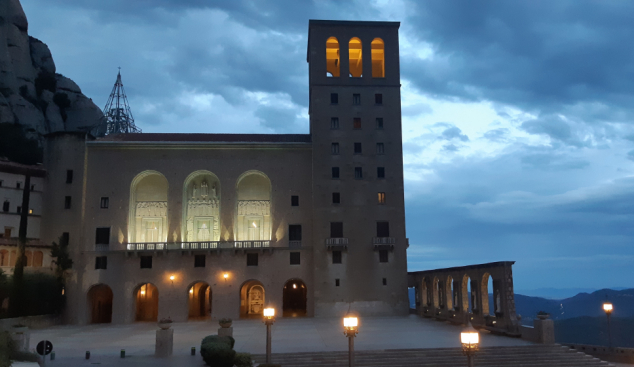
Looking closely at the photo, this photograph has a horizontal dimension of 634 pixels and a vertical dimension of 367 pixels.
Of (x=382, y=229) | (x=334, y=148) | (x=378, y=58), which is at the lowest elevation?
(x=382, y=229)

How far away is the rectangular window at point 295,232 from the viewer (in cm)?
4716

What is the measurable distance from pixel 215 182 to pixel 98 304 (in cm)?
1644

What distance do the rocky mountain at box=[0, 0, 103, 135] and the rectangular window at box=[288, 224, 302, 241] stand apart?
26.1 m

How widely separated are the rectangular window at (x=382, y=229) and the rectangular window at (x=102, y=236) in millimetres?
25290

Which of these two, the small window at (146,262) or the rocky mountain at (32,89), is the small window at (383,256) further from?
the rocky mountain at (32,89)

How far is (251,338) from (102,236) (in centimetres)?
2220

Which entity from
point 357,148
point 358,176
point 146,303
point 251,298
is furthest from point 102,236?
point 357,148

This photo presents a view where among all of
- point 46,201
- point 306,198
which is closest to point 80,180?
point 46,201

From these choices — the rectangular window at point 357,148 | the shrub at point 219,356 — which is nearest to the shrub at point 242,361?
the shrub at point 219,356

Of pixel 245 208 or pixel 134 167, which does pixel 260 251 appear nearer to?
pixel 245 208

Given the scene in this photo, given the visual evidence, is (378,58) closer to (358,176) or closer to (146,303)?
(358,176)

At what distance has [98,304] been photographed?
48406 millimetres

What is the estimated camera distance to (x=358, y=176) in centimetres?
4816

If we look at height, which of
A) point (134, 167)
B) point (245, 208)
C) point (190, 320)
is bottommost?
point (190, 320)
